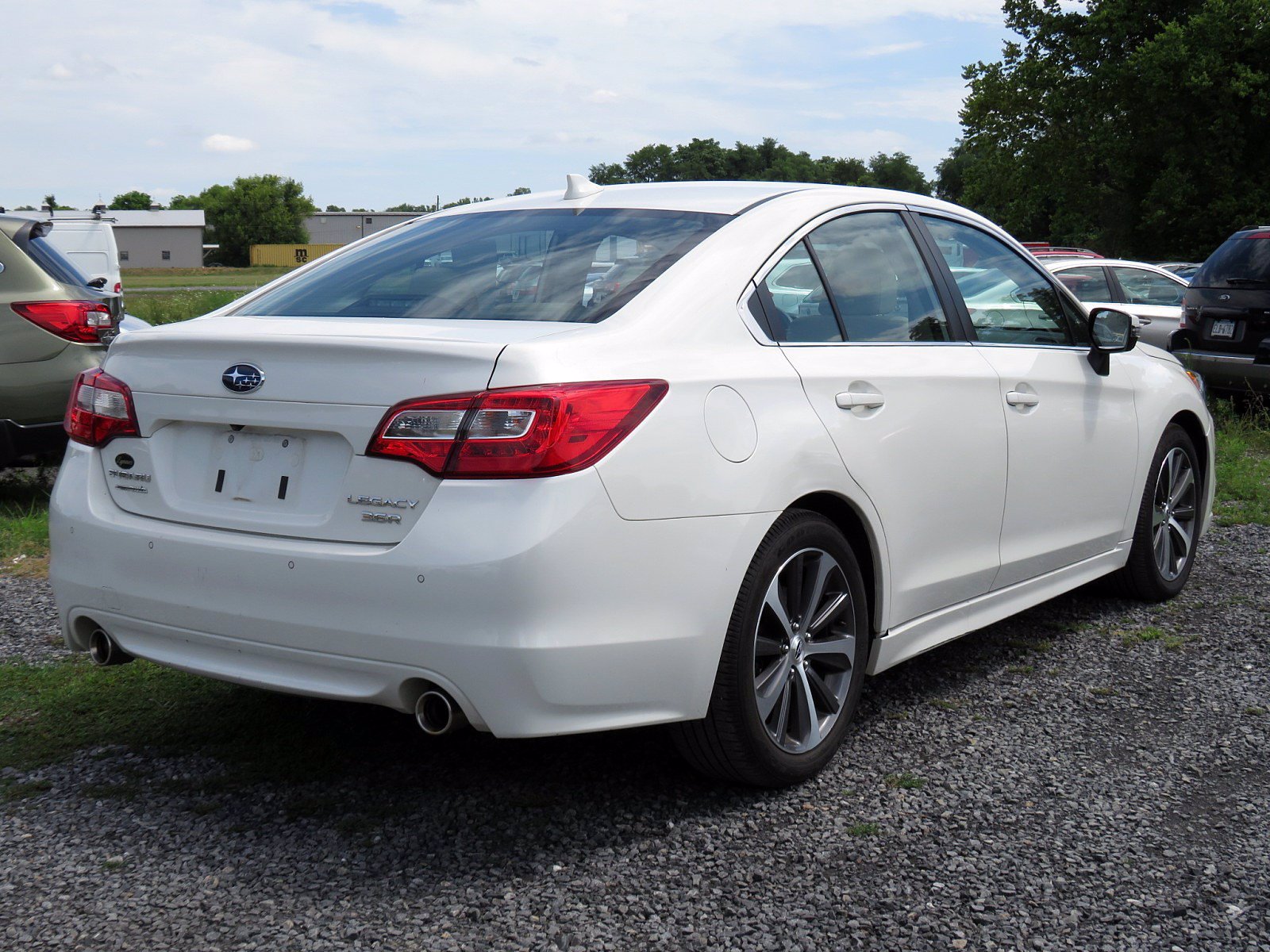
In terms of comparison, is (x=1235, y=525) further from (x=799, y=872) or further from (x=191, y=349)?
(x=191, y=349)

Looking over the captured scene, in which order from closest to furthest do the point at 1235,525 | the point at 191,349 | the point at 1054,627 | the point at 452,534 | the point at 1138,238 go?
the point at 452,534, the point at 191,349, the point at 1054,627, the point at 1235,525, the point at 1138,238

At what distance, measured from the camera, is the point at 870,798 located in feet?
11.5

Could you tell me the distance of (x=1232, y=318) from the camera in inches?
457

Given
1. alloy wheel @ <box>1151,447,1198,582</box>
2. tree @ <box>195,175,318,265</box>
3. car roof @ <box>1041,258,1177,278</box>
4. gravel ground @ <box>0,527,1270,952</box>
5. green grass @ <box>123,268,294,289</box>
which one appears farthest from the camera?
tree @ <box>195,175,318,265</box>

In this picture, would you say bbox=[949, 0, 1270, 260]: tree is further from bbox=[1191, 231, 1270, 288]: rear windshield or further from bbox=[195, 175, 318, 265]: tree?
bbox=[195, 175, 318, 265]: tree

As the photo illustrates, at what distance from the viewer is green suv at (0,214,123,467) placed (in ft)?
23.7

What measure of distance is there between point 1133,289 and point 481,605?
1378 cm

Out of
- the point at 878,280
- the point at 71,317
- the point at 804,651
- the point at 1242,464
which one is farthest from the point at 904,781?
the point at 1242,464

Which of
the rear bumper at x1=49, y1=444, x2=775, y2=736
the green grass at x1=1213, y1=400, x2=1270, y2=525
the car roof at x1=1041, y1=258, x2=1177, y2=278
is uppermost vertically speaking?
the car roof at x1=1041, y1=258, x2=1177, y2=278

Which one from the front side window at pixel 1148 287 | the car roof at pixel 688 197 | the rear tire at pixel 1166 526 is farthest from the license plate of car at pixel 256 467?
the front side window at pixel 1148 287

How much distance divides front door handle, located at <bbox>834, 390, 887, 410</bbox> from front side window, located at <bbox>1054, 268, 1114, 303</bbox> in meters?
11.2

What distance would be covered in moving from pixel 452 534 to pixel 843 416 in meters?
1.23

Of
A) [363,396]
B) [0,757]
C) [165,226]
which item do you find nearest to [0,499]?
[0,757]

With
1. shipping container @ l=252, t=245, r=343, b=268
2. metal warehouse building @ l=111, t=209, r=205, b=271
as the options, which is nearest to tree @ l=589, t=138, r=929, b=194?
shipping container @ l=252, t=245, r=343, b=268
